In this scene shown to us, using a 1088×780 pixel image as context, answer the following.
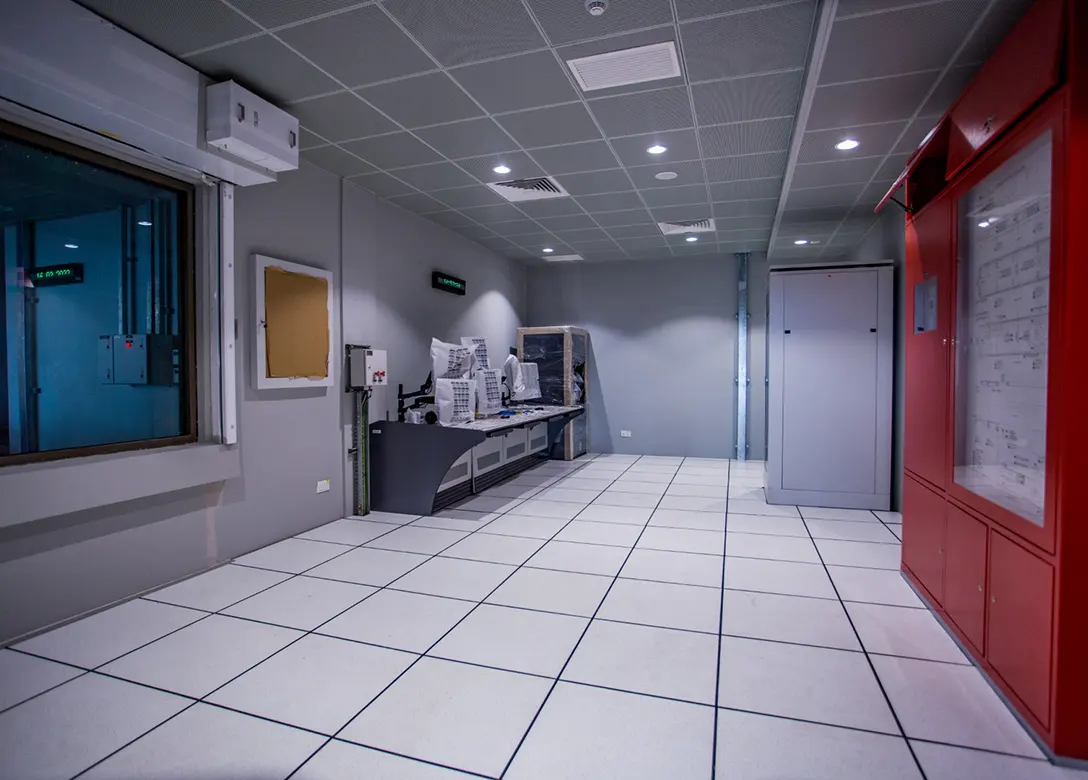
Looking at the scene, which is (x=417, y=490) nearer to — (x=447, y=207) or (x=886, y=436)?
(x=447, y=207)

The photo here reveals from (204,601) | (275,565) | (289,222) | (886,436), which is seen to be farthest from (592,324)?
(204,601)

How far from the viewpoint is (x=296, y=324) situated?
4223 millimetres

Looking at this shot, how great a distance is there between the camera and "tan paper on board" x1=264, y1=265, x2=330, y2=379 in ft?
13.1

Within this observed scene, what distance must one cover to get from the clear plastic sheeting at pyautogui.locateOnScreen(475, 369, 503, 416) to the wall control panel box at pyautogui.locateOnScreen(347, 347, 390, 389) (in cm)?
123

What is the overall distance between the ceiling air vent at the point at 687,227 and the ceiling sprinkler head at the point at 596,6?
3894 mm

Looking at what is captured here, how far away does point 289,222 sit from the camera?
13.8ft

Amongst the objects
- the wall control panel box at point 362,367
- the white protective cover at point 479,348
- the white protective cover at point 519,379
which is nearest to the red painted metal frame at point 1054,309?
the wall control panel box at point 362,367

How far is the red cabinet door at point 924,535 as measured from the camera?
2.86 metres

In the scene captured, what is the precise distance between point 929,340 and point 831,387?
7.75ft

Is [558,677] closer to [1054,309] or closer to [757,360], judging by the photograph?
[1054,309]

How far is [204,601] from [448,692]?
1727 millimetres

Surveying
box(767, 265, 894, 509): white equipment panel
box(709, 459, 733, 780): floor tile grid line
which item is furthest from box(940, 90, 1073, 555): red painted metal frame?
box(767, 265, 894, 509): white equipment panel

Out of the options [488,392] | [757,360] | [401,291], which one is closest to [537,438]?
[488,392]

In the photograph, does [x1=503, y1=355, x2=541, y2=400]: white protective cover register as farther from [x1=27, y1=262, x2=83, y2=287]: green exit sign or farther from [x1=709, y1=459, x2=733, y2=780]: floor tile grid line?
[x1=27, y1=262, x2=83, y2=287]: green exit sign
